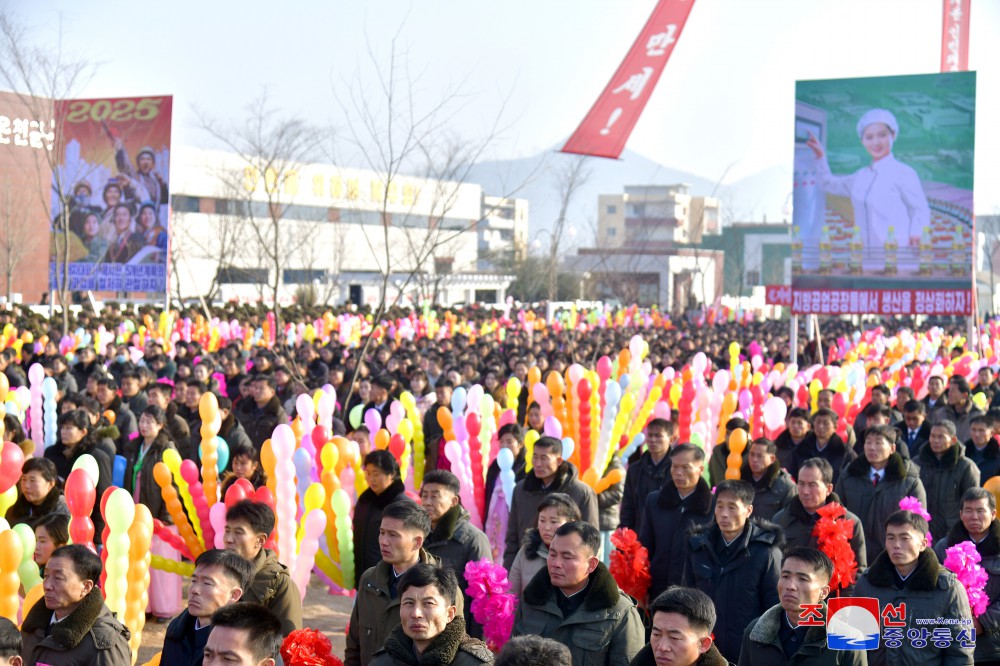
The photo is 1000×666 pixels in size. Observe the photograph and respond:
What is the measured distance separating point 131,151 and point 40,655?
13561 mm

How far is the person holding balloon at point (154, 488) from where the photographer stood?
6.79 m

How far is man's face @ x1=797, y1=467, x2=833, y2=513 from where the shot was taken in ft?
16.8

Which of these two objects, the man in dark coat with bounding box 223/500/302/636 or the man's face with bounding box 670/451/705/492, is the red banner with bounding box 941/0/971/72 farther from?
the man in dark coat with bounding box 223/500/302/636

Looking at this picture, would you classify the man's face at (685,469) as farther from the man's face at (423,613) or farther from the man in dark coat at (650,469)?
the man's face at (423,613)

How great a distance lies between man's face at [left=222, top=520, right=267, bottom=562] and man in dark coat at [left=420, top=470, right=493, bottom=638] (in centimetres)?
71

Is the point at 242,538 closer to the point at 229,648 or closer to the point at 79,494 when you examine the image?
the point at 79,494

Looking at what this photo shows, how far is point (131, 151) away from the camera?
16.1 meters

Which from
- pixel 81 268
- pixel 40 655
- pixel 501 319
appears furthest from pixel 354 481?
pixel 501 319

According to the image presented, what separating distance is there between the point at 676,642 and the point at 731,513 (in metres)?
1.35

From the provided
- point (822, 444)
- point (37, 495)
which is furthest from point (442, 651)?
point (822, 444)

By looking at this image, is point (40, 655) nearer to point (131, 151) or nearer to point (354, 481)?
point (354, 481)

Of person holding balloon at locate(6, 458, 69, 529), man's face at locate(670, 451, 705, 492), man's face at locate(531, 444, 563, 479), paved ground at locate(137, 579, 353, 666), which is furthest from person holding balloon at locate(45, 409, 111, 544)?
man's face at locate(670, 451, 705, 492)

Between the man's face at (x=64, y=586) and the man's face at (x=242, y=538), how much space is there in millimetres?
630

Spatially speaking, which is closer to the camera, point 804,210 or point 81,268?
point 804,210
